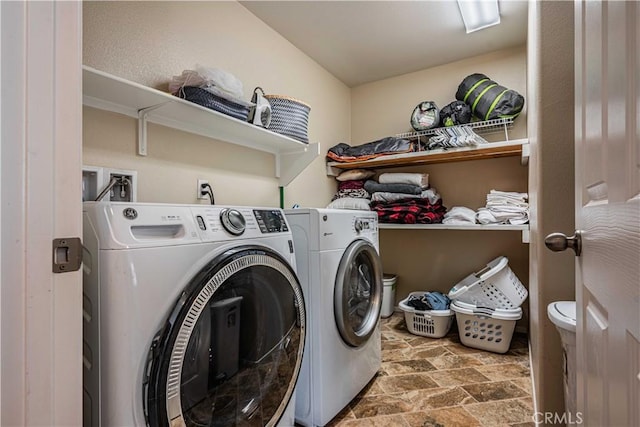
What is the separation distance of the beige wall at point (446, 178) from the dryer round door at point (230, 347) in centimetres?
195

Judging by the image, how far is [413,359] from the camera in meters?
2.06

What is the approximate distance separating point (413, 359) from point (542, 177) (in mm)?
1420

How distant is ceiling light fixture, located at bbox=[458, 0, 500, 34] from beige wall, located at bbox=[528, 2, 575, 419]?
938 mm

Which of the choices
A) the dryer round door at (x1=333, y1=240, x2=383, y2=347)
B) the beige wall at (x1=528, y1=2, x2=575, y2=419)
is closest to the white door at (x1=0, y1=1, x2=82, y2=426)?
the dryer round door at (x1=333, y1=240, x2=383, y2=347)

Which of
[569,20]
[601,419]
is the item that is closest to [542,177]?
[569,20]

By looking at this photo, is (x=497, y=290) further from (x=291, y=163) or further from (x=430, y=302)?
(x=291, y=163)

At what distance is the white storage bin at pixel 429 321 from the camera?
2352 millimetres

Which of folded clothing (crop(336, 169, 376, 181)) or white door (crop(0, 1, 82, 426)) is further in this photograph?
folded clothing (crop(336, 169, 376, 181))

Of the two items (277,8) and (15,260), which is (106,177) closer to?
(15,260)

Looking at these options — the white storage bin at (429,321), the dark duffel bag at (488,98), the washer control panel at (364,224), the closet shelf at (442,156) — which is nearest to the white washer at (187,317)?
the washer control panel at (364,224)

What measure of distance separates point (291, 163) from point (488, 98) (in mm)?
1537

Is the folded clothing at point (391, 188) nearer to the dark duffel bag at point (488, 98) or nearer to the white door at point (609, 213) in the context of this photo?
the dark duffel bag at point (488, 98)

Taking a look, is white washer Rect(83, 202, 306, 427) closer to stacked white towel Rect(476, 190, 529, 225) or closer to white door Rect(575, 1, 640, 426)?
white door Rect(575, 1, 640, 426)

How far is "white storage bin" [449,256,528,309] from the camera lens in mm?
2160
